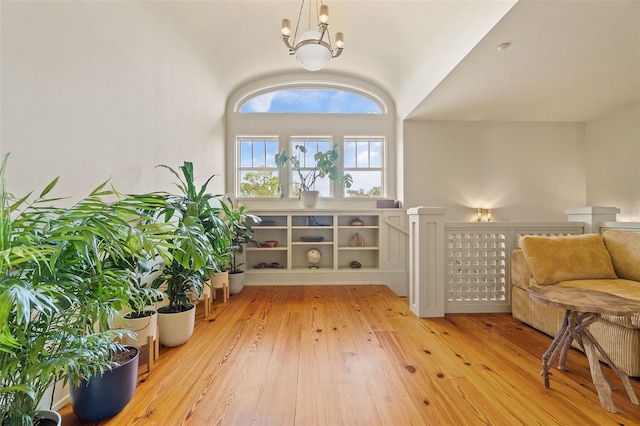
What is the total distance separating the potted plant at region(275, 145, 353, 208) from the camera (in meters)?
4.06

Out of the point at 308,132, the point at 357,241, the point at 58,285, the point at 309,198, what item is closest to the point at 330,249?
the point at 357,241

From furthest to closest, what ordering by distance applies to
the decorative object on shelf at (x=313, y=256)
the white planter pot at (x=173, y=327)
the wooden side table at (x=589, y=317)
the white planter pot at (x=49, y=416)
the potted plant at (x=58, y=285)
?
the decorative object on shelf at (x=313, y=256) → the white planter pot at (x=173, y=327) → the wooden side table at (x=589, y=317) → the white planter pot at (x=49, y=416) → the potted plant at (x=58, y=285)

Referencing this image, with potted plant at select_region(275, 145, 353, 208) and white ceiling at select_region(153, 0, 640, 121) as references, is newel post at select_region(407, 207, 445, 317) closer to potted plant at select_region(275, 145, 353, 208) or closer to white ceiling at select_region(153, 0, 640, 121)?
white ceiling at select_region(153, 0, 640, 121)

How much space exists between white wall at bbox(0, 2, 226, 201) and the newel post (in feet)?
8.28

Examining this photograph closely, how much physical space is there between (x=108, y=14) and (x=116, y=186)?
1.16m

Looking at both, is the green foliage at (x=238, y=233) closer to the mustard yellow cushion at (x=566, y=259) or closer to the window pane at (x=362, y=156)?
the window pane at (x=362, y=156)

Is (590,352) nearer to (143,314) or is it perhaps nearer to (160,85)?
(143,314)

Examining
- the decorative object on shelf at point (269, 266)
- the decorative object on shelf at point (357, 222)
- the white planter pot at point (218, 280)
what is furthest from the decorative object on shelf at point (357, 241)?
the white planter pot at point (218, 280)

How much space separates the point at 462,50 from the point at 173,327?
3374 millimetres

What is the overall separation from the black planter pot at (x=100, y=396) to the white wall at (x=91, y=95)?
38.7 inches

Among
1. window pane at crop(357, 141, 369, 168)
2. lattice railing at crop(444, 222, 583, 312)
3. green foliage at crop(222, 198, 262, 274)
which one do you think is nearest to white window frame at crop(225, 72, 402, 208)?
window pane at crop(357, 141, 369, 168)

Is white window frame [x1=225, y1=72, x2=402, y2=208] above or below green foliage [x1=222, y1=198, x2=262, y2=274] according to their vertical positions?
above

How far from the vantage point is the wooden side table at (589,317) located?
1394 millimetres

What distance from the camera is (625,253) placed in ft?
7.52
